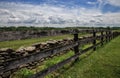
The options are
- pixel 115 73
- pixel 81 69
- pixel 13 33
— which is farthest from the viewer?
pixel 81 69

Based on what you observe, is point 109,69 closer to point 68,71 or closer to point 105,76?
point 105,76

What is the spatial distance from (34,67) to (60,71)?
141 cm

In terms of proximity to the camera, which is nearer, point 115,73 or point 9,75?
point 9,75

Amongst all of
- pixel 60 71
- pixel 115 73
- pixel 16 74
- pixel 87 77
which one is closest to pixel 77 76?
pixel 87 77

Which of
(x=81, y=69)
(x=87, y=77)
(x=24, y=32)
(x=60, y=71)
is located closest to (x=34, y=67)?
(x=60, y=71)

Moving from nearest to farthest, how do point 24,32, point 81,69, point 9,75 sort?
1. point 24,32
2. point 9,75
3. point 81,69

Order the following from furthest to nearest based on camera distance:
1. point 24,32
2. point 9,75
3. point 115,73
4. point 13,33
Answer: point 115,73, point 9,75, point 24,32, point 13,33

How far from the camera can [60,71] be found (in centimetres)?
711

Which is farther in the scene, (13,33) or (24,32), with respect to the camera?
(24,32)

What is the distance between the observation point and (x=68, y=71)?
23.2 ft

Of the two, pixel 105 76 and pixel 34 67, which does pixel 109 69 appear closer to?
pixel 105 76

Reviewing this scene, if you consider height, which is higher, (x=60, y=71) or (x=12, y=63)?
(x=12, y=63)

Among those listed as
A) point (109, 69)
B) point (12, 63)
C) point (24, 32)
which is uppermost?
point (24, 32)

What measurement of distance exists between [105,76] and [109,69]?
3.62 ft
